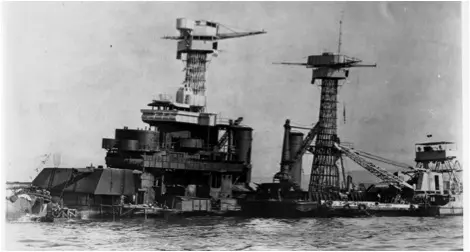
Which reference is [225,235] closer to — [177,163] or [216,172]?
[177,163]

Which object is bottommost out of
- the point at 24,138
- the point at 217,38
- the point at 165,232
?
the point at 165,232

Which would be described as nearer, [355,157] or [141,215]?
[141,215]

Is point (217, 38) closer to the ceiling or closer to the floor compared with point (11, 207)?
closer to the ceiling

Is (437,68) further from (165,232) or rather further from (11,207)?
(11,207)

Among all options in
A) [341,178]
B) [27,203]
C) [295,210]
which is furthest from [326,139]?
[27,203]

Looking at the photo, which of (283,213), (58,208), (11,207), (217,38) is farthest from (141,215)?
(217,38)

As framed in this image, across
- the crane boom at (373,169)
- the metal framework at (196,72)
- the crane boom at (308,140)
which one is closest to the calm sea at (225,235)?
the crane boom at (373,169)

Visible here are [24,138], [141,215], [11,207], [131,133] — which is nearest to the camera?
[24,138]
